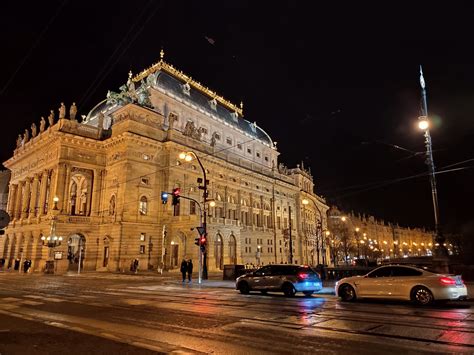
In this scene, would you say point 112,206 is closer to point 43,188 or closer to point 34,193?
→ point 43,188

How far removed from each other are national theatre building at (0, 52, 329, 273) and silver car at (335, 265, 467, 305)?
2087 cm

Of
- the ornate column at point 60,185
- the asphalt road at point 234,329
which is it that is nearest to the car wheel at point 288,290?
the asphalt road at point 234,329

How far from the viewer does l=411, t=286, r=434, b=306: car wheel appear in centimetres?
1285

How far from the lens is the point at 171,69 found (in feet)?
207

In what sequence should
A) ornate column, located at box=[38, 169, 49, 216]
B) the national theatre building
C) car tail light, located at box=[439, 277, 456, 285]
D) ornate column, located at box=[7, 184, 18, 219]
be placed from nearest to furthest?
car tail light, located at box=[439, 277, 456, 285], the national theatre building, ornate column, located at box=[38, 169, 49, 216], ornate column, located at box=[7, 184, 18, 219]

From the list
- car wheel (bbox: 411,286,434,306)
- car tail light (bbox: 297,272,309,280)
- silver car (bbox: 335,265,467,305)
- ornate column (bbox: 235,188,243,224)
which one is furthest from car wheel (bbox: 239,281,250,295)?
ornate column (bbox: 235,188,243,224)

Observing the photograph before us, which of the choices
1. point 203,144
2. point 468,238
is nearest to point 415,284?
point 468,238

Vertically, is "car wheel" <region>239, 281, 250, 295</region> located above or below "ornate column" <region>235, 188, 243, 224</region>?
below

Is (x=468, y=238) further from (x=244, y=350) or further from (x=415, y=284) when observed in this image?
(x=244, y=350)

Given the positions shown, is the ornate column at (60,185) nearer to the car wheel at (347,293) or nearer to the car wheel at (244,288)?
the car wheel at (244,288)

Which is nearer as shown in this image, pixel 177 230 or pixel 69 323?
pixel 69 323

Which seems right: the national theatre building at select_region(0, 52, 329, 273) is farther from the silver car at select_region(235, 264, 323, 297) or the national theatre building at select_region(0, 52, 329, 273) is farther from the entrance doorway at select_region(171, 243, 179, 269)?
the silver car at select_region(235, 264, 323, 297)

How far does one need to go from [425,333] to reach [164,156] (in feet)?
145

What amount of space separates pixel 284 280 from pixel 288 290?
1.66 ft
